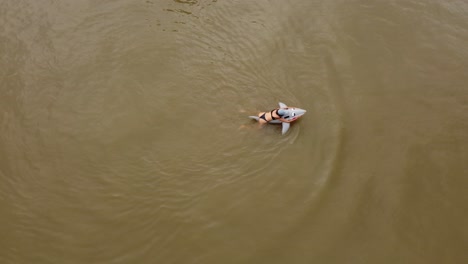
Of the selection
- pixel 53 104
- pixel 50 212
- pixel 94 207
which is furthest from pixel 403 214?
pixel 53 104

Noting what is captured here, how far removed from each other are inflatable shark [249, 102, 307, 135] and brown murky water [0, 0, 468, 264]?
0.65 feet

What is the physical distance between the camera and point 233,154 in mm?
4680

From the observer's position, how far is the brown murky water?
4023mm

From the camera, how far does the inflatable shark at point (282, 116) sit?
458 cm

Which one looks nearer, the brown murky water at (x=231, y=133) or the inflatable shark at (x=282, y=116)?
the brown murky water at (x=231, y=133)

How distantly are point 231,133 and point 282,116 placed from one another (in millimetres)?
772

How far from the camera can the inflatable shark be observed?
4583 mm

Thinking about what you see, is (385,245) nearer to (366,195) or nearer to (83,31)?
(366,195)

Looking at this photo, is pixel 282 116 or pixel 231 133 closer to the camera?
pixel 282 116

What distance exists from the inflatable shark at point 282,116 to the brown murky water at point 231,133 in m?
0.20

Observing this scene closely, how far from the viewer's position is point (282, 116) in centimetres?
461

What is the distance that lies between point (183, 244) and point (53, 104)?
2866 millimetres

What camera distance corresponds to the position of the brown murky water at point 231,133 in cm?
402

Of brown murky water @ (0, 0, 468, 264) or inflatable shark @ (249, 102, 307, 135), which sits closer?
brown murky water @ (0, 0, 468, 264)
